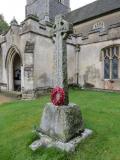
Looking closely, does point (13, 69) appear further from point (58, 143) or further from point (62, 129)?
point (58, 143)

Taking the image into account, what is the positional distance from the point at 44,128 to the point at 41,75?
→ 8351mm

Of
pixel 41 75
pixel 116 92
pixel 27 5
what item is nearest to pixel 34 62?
pixel 41 75

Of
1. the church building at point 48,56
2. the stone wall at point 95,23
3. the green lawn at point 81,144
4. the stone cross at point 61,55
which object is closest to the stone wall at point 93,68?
the church building at point 48,56

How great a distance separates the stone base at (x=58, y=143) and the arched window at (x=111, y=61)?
9.34 metres

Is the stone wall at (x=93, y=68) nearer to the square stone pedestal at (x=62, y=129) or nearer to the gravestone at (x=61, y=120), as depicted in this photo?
the gravestone at (x=61, y=120)

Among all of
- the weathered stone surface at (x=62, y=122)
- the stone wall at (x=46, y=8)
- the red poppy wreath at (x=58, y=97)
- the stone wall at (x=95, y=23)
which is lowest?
the weathered stone surface at (x=62, y=122)

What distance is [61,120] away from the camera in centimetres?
472

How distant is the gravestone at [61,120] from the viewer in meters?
4.64

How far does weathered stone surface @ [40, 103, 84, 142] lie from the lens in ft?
15.3

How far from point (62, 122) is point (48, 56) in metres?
9.71

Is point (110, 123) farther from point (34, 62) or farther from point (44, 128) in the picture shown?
point (34, 62)

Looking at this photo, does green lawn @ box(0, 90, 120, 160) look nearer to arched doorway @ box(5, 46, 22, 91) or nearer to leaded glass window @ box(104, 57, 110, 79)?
leaded glass window @ box(104, 57, 110, 79)

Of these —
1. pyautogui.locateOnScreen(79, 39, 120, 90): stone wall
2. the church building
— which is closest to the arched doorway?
the church building

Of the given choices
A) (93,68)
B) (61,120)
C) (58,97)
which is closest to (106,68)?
(93,68)
